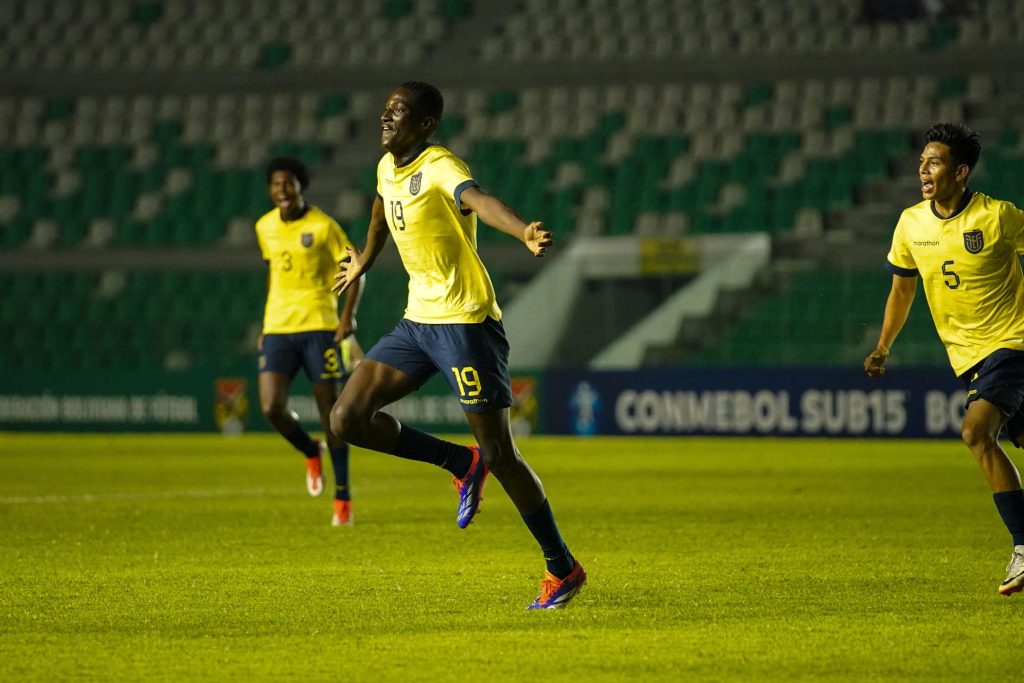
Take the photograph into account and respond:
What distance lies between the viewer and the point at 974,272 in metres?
7.56

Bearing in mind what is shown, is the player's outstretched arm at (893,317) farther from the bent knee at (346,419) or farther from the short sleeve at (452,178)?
the bent knee at (346,419)

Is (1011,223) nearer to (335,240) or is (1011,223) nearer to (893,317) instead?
(893,317)

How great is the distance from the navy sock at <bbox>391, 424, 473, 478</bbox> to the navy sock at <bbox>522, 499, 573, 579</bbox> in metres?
0.59

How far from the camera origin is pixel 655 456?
19.0m

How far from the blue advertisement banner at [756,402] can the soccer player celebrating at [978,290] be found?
1316 cm

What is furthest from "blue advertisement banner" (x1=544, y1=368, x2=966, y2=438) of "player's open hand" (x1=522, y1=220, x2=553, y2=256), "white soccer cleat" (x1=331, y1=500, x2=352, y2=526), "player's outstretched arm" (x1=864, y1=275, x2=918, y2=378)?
"player's open hand" (x1=522, y1=220, x2=553, y2=256)

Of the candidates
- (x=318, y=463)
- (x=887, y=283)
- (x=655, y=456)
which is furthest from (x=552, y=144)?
(x=318, y=463)

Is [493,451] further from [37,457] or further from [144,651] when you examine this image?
[37,457]

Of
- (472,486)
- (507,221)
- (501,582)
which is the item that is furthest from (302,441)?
(507,221)

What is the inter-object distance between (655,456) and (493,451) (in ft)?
39.8

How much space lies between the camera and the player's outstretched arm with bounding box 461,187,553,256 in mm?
5879

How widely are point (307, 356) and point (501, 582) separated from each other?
4041 mm

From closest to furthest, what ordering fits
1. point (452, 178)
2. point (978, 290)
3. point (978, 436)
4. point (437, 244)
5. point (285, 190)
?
1. point (452, 178)
2. point (437, 244)
3. point (978, 436)
4. point (978, 290)
5. point (285, 190)

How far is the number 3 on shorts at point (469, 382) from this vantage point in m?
6.94
